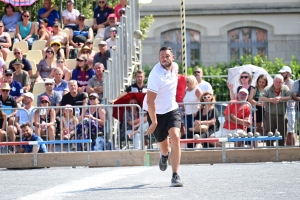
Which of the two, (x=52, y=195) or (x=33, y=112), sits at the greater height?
(x=33, y=112)

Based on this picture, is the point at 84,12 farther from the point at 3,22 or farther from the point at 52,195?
the point at 52,195

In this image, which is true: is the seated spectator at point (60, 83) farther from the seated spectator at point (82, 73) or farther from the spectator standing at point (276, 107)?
the spectator standing at point (276, 107)

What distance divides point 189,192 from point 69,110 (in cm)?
691

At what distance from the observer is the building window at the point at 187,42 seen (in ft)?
133

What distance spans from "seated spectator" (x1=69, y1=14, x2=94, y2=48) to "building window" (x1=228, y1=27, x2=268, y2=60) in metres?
17.4

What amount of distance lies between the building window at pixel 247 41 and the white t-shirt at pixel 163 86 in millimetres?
27231

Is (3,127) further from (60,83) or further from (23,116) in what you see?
(60,83)

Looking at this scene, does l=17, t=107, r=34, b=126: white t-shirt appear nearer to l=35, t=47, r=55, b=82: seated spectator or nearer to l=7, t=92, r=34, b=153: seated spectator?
l=7, t=92, r=34, b=153: seated spectator

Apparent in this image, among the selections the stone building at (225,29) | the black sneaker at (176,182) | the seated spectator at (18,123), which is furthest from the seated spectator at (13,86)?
the stone building at (225,29)

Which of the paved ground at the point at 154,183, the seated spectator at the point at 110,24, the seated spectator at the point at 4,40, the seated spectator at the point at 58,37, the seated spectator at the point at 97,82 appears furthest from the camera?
the seated spectator at the point at 4,40

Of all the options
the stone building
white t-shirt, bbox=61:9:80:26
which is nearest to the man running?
white t-shirt, bbox=61:9:80:26

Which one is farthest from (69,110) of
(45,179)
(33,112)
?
(45,179)

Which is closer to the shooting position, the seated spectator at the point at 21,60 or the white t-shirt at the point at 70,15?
the seated spectator at the point at 21,60

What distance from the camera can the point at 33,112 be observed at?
1819cm
